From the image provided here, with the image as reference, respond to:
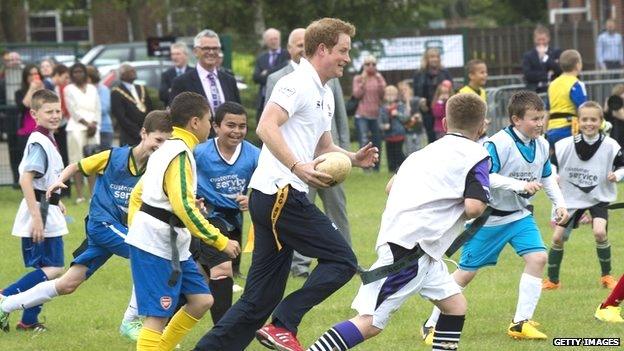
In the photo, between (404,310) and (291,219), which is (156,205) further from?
(404,310)

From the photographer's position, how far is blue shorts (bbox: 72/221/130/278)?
8938 millimetres

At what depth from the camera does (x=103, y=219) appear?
895 cm

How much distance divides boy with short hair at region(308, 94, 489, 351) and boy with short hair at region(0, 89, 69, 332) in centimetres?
311

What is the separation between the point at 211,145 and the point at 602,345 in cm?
315

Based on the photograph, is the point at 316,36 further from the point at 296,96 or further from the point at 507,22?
the point at 507,22

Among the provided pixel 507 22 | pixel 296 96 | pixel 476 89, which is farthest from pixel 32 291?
pixel 507 22

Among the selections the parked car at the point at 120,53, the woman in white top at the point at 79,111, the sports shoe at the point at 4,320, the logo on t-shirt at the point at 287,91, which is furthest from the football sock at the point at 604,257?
the parked car at the point at 120,53

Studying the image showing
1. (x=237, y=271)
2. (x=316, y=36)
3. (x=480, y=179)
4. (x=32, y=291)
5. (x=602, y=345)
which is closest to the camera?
(x=480, y=179)

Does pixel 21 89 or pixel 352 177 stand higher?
pixel 21 89

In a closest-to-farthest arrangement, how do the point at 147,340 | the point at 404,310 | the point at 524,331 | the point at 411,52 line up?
the point at 147,340 → the point at 524,331 → the point at 404,310 → the point at 411,52

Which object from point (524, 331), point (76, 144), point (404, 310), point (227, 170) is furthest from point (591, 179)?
point (76, 144)

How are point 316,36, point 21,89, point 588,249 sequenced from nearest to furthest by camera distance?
point 316,36 < point 588,249 < point 21,89

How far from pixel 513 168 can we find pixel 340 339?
101 inches

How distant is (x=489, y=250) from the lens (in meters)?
9.09
